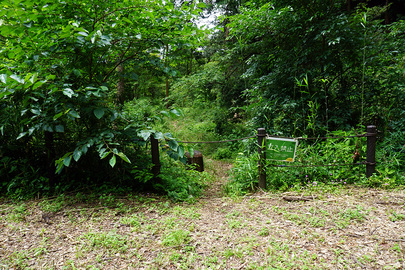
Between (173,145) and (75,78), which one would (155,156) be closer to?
(173,145)

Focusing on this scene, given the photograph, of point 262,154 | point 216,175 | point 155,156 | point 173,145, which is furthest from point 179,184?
point 216,175

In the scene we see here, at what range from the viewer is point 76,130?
3.28 metres

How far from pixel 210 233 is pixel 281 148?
1.64 m

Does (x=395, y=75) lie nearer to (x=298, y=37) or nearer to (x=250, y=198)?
(x=298, y=37)

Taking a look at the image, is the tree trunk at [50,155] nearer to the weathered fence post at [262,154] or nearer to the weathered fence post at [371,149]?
the weathered fence post at [262,154]

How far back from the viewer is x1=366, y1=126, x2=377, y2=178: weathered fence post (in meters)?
3.14

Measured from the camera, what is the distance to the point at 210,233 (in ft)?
7.69

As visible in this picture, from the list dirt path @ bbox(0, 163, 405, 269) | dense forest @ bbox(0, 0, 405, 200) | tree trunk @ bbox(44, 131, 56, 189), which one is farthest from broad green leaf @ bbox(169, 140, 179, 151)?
tree trunk @ bbox(44, 131, 56, 189)

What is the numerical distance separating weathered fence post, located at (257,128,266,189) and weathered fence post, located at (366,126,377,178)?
141 cm

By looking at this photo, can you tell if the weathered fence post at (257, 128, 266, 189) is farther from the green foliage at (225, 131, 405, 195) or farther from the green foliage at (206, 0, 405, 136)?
the green foliage at (206, 0, 405, 136)

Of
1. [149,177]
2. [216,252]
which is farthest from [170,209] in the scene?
[216,252]

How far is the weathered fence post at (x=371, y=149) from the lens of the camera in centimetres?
314

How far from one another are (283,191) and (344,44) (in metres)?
2.90

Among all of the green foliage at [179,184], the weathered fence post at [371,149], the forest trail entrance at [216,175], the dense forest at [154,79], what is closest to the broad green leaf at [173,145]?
the dense forest at [154,79]
